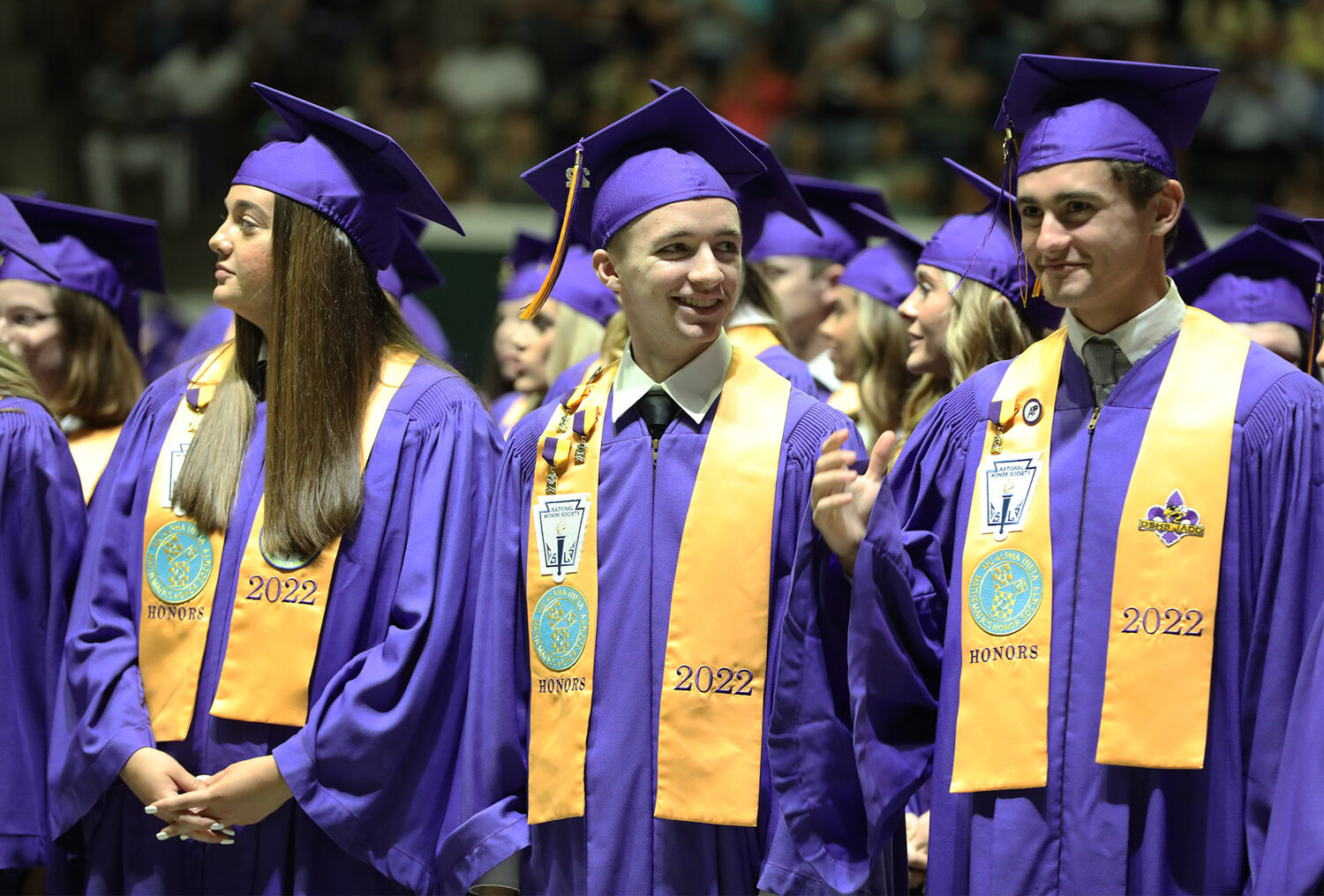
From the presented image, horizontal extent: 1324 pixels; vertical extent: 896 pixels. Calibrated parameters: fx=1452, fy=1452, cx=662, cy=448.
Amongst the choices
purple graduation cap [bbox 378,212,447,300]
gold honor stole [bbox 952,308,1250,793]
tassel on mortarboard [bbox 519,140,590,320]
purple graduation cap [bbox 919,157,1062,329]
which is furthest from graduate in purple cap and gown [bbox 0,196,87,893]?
purple graduation cap [bbox 919,157,1062,329]

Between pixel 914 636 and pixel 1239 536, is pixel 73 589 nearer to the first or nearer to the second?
pixel 914 636

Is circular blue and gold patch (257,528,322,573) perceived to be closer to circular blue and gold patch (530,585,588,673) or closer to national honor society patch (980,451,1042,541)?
circular blue and gold patch (530,585,588,673)

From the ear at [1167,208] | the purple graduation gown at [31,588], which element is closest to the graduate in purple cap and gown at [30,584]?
the purple graduation gown at [31,588]

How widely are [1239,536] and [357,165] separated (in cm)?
196

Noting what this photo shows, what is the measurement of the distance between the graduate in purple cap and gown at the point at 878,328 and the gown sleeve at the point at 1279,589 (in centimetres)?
194

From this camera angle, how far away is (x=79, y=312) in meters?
4.18

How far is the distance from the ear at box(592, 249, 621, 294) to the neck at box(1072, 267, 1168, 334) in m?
0.89

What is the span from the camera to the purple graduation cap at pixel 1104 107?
2623 millimetres

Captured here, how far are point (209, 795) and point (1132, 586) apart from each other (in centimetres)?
180

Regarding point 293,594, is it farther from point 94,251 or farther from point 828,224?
point 828,224

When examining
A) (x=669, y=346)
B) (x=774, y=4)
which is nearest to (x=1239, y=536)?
(x=669, y=346)

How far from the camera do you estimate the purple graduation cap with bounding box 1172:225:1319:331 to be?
13.4 feet

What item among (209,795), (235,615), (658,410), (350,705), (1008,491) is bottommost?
(209,795)

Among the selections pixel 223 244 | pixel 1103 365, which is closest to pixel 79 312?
pixel 223 244
